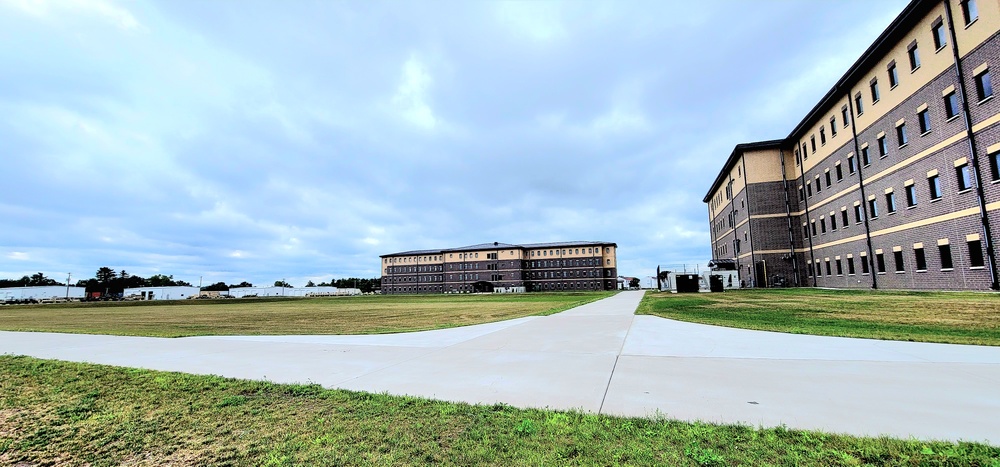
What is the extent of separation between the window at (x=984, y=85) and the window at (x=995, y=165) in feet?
8.76

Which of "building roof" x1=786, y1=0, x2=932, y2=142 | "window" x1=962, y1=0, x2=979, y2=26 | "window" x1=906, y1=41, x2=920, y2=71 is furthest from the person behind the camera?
"window" x1=906, y1=41, x2=920, y2=71

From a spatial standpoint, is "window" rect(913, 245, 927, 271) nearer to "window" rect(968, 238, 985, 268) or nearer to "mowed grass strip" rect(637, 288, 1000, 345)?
"window" rect(968, 238, 985, 268)

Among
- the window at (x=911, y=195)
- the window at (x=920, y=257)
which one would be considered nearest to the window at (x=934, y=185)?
the window at (x=911, y=195)

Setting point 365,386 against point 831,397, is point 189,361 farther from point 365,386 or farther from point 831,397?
point 831,397

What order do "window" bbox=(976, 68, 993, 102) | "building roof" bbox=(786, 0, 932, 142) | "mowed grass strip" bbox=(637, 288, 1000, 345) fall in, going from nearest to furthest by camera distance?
"mowed grass strip" bbox=(637, 288, 1000, 345) → "window" bbox=(976, 68, 993, 102) → "building roof" bbox=(786, 0, 932, 142)

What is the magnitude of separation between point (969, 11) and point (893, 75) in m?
7.11

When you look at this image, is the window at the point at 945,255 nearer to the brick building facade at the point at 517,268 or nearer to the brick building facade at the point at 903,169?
the brick building facade at the point at 903,169

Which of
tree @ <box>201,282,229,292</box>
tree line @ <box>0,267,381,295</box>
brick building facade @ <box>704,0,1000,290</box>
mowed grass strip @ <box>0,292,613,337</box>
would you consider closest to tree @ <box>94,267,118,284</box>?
tree line @ <box>0,267,381,295</box>

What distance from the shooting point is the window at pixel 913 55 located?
961 inches

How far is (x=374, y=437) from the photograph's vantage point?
3.69 metres

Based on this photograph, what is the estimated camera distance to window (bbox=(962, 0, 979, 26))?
20.0 m

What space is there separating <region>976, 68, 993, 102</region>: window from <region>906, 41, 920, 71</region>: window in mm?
4899

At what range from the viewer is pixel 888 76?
27.3 m

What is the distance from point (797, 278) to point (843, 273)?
31.1 ft
